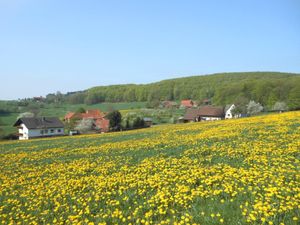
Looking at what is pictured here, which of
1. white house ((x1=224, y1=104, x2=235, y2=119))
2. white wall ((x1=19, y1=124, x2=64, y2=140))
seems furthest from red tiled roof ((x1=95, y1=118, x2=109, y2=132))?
white house ((x1=224, y1=104, x2=235, y2=119))

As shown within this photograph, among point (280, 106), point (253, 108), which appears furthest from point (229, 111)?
point (280, 106)

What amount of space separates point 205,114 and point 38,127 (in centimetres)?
4931

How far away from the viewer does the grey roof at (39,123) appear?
7687cm

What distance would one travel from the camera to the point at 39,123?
3103 inches

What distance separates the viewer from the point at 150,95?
15950 cm

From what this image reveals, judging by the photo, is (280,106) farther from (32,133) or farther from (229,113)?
(32,133)

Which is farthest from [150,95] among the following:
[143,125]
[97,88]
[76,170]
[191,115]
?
[76,170]

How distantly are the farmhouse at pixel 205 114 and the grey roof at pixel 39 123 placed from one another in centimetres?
3938

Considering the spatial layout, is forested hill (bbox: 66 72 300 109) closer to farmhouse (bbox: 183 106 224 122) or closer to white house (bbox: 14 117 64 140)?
farmhouse (bbox: 183 106 224 122)

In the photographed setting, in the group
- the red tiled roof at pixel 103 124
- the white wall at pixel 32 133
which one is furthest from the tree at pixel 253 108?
the white wall at pixel 32 133

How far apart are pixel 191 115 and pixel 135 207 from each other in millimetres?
80450

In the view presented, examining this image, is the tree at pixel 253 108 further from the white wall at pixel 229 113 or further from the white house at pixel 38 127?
the white house at pixel 38 127

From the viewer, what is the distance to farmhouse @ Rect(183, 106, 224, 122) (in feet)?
281

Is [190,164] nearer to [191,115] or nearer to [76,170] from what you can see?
[76,170]
